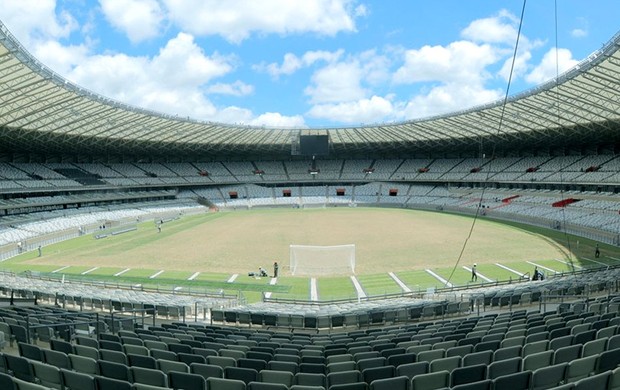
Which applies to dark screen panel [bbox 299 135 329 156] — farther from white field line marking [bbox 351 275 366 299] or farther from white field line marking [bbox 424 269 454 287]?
white field line marking [bbox 351 275 366 299]

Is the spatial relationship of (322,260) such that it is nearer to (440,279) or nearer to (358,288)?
(358,288)

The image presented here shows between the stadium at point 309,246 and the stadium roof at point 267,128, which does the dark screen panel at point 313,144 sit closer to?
the stadium at point 309,246

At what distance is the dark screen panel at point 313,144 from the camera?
80.5 m

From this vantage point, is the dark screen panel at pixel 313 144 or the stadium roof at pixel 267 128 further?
the dark screen panel at pixel 313 144

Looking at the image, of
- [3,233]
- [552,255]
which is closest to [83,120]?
[3,233]

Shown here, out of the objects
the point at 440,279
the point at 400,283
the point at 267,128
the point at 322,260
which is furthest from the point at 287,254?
the point at 267,128

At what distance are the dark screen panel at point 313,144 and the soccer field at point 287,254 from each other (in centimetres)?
2611

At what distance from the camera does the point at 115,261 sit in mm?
34969

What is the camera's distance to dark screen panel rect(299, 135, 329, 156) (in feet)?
264

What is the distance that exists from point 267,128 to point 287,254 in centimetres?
3911

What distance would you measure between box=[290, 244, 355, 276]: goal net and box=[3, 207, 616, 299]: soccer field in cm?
95

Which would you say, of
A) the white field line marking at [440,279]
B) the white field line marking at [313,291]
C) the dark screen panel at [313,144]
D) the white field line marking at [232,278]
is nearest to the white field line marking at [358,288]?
the white field line marking at [313,291]

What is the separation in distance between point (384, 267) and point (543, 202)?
126ft

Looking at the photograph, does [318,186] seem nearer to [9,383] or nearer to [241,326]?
[241,326]
